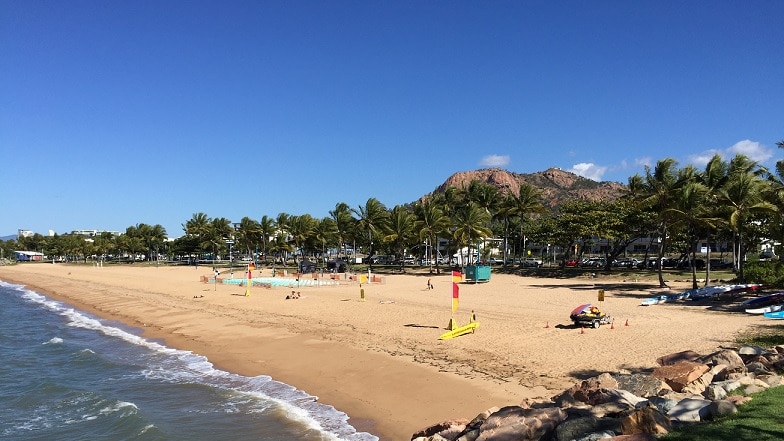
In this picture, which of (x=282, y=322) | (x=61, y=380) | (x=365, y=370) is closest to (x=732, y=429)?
(x=365, y=370)

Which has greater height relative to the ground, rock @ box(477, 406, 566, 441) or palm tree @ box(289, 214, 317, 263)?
palm tree @ box(289, 214, 317, 263)

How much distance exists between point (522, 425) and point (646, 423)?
170 centimetres

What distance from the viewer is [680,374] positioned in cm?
969

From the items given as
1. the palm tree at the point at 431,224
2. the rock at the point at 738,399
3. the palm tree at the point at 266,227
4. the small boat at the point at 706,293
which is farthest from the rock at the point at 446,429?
the palm tree at the point at 266,227

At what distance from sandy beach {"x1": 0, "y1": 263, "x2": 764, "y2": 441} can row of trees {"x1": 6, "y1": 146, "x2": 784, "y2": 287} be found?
658cm

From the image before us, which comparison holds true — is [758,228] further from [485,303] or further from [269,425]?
[269,425]

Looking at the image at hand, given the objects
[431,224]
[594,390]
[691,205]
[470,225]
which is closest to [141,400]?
[594,390]

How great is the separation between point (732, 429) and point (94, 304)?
39904 mm

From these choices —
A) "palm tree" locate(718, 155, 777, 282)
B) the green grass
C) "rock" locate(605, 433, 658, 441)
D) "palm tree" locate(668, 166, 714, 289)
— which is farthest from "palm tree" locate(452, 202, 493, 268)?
"rock" locate(605, 433, 658, 441)

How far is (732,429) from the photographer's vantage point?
6.27 m

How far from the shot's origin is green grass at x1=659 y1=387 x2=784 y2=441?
19.8ft

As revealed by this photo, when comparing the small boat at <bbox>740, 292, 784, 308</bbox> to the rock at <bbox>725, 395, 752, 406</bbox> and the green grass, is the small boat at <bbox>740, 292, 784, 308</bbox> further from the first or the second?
the green grass

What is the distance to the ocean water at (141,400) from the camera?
11.0 metres

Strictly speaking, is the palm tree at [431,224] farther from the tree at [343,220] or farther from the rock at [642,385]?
the rock at [642,385]
